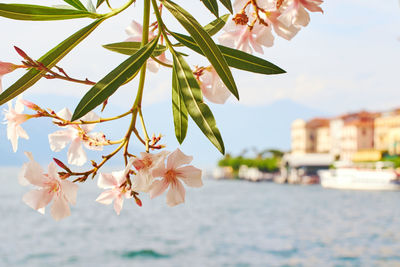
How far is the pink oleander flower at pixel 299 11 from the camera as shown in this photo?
461 mm

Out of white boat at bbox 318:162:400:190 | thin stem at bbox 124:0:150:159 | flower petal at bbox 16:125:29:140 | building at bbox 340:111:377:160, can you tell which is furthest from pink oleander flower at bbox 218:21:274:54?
building at bbox 340:111:377:160

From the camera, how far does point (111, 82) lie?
39 centimetres

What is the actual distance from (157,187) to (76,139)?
0.12 meters

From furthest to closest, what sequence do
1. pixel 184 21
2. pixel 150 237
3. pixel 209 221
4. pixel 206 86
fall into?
1. pixel 209 221
2. pixel 150 237
3. pixel 206 86
4. pixel 184 21

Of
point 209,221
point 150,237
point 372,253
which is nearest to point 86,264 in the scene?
point 150,237

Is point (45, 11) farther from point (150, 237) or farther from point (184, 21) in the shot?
point (150, 237)

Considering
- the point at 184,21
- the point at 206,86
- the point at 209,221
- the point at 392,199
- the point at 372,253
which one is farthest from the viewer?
the point at 392,199

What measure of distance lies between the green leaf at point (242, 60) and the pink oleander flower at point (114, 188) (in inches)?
5.0

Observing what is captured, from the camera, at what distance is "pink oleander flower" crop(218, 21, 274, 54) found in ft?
1.69

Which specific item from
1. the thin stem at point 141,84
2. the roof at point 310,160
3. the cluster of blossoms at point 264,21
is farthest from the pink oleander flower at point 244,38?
the roof at point 310,160

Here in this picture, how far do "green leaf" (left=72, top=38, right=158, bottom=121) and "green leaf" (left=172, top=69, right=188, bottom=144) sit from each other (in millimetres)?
54

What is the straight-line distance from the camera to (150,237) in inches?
1090

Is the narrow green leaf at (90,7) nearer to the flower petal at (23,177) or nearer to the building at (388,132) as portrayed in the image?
the flower petal at (23,177)

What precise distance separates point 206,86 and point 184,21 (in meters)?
0.14
